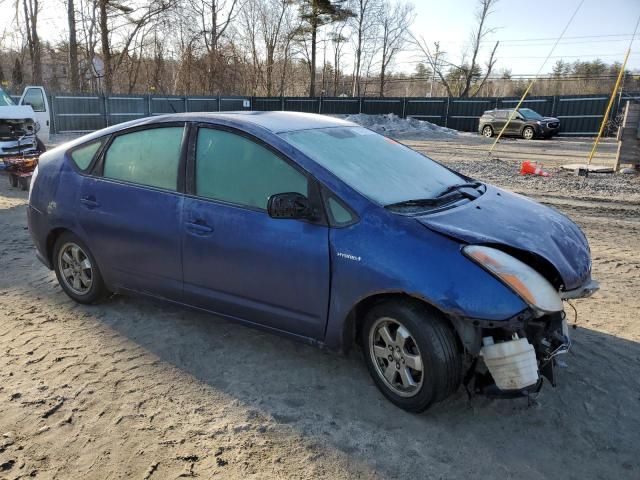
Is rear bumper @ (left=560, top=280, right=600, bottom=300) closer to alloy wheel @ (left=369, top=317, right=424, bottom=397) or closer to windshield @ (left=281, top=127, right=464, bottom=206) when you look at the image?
alloy wheel @ (left=369, top=317, right=424, bottom=397)

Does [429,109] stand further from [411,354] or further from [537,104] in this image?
[411,354]

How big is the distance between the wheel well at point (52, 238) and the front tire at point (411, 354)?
2.86 meters

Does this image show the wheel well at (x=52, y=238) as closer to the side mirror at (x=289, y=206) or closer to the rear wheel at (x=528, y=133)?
the side mirror at (x=289, y=206)

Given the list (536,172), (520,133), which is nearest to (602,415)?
(536,172)

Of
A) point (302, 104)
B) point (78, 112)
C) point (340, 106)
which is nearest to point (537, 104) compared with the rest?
point (340, 106)

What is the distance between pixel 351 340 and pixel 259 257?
767mm

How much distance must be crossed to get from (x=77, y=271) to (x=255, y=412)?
234cm

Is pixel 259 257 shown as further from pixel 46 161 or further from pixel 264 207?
pixel 46 161

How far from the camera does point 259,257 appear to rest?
3256 mm

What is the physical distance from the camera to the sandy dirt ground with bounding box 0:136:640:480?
2564mm

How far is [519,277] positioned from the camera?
2.68 meters

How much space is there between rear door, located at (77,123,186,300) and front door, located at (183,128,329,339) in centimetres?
16

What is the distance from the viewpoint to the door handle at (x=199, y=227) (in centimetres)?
348

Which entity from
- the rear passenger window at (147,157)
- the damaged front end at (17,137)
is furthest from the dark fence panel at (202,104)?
the rear passenger window at (147,157)
